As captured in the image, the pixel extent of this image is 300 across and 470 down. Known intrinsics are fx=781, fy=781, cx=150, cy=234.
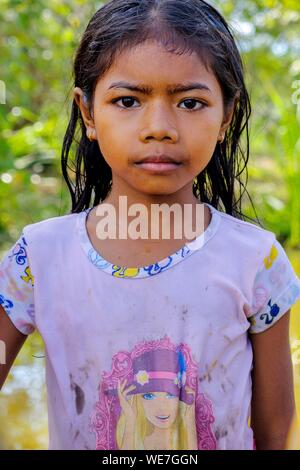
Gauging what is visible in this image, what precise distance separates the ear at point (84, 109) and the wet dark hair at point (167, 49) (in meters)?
0.01

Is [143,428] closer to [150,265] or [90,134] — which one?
[150,265]

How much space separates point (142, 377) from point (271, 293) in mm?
321

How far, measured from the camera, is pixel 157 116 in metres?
1.51

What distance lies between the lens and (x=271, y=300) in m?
1.62

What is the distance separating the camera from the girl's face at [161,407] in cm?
154

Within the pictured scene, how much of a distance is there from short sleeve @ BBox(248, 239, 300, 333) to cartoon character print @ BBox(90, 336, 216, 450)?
17 centimetres

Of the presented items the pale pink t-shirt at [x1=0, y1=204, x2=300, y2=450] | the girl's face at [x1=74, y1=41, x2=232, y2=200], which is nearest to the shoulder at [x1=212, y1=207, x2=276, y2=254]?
the pale pink t-shirt at [x1=0, y1=204, x2=300, y2=450]

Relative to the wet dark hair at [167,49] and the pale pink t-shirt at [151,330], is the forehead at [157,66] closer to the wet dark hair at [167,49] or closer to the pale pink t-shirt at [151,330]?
the wet dark hair at [167,49]

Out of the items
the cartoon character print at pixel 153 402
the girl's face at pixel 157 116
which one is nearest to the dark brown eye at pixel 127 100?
the girl's face at pixel 157 116

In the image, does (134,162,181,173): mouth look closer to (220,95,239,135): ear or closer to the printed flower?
(220,95,239,135): ear

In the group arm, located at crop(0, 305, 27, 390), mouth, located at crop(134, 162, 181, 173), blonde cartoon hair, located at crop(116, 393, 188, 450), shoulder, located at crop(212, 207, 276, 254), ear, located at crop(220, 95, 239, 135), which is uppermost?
ear, located at crop(220, 95, 239, 135)

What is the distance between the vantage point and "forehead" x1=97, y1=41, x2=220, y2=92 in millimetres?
1521

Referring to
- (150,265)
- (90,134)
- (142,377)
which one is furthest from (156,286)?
(90,134)
